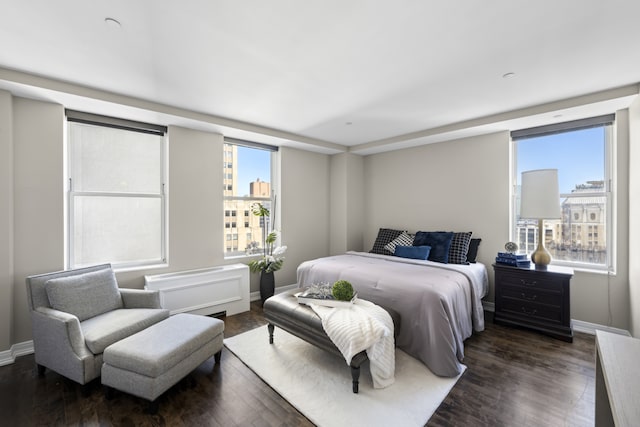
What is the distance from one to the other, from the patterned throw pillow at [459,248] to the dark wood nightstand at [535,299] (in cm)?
39

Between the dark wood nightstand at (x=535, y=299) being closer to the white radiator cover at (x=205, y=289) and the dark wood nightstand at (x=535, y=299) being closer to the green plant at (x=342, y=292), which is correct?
the green plant at (x=342, y=292)

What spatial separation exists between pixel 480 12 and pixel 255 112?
2.44m

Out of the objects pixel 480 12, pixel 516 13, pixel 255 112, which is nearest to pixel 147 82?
pixel 255 112

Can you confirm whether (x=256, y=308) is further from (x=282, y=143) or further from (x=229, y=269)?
(x=282, y=143)

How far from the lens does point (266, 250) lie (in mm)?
4539

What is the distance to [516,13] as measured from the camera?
162 centimetres

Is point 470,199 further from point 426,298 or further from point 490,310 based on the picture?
point 426,298

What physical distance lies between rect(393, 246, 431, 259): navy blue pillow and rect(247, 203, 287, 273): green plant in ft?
5.58

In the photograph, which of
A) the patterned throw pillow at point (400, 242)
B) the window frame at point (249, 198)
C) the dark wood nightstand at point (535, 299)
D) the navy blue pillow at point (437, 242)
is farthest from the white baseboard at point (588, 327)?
the window frame at point (249, 198)

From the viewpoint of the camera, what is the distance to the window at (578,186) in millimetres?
3100

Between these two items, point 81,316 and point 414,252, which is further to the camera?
point 414,252

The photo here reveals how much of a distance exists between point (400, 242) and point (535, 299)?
1741mm

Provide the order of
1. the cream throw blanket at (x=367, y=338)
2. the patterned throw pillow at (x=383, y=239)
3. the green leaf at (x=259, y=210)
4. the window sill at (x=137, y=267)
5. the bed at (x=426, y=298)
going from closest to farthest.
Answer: the cream throw blanket at (x=367, y=338) → the bed at (x=426, y=298) → the window sill at (x=137, y=267) → the green leaf at (x=259, y=210) → the patterned throw pillow at (x=383, y=239)

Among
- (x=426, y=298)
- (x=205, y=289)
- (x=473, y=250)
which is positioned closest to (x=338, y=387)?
(x=426, y=298)
